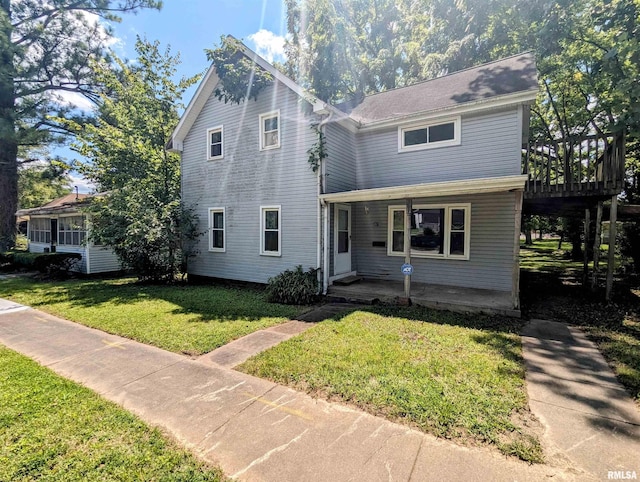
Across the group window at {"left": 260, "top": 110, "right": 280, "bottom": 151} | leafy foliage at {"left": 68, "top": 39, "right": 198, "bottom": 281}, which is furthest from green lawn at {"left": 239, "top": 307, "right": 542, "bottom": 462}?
leafy foliage at {"left": 68, "top": 39, "right": 198, "bottom": 281}

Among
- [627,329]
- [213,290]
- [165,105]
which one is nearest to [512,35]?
[627,329]

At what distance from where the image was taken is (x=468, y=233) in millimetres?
8898

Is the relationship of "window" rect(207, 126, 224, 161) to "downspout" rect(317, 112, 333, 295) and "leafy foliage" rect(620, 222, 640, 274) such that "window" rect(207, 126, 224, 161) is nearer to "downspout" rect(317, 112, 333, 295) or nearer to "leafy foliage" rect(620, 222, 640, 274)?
"downspout" rect(317, 112, 333, 295)

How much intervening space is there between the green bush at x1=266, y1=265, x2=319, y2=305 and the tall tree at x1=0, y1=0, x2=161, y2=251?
18.1 m

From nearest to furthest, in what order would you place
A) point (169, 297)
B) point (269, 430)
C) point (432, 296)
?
point (269, 430) → point (432, 296) → point (169, 297)

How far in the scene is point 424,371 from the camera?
4172 millimetres

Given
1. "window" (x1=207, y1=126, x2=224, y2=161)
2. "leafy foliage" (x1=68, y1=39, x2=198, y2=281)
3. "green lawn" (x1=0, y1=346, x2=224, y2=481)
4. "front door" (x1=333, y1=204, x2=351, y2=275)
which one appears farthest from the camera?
"window" (x1=207, y1=126, x2=224, y2=161)

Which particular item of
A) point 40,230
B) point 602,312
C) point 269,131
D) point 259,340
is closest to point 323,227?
point 269,131

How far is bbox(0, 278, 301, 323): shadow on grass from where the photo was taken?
7.52m

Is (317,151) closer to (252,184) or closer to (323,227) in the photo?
(323,227)

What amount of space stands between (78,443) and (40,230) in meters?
22.3

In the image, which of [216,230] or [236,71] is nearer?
[236,71]

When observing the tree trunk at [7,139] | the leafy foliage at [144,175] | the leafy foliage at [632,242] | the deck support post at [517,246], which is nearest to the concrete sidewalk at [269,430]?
the deck support post at [517,246]

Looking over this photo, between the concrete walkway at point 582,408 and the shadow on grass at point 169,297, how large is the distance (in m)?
4.93
